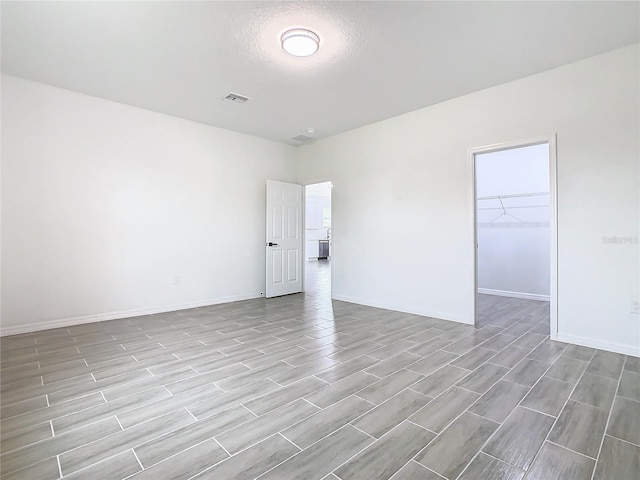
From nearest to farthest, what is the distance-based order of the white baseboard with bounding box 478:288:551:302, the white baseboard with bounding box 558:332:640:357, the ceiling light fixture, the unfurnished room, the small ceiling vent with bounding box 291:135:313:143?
the unfurnished room
the ceiling light fixture
the white baseboard with bounding box 558:332:640:357
the white baseboard with bounding box 478:288:551:302
the small ceiling vent with bounding box 291:135:313:143

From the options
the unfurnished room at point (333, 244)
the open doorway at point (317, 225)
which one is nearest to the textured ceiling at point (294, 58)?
the unfurnished room at point (333, 244)

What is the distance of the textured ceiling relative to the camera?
2492 millimetres

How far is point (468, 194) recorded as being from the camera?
159 inches

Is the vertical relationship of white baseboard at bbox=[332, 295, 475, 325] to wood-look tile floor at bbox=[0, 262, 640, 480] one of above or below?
above

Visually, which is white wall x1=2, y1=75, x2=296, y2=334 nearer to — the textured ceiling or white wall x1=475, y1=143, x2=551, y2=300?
the textured ceiling

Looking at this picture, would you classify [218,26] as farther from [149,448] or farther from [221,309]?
[221,309]

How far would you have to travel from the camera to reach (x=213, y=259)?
208 inches

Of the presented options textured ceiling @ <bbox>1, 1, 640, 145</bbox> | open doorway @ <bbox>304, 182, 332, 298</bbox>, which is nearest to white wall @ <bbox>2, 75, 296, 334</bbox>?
textured ceiling @ <bbox>1, 1, 640, 145</bbox>

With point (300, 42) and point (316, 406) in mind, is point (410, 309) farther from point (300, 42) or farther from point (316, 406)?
point (300, 42)

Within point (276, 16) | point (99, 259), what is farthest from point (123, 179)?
point (276, 16)

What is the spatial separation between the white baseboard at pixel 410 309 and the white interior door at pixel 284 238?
104 cm

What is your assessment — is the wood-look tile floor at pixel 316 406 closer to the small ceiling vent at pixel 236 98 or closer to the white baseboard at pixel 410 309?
the white baseboard at pixel 410 309

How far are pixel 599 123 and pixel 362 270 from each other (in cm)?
339

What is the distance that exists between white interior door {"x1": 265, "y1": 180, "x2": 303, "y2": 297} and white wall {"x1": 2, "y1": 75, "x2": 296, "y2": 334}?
0.32m
